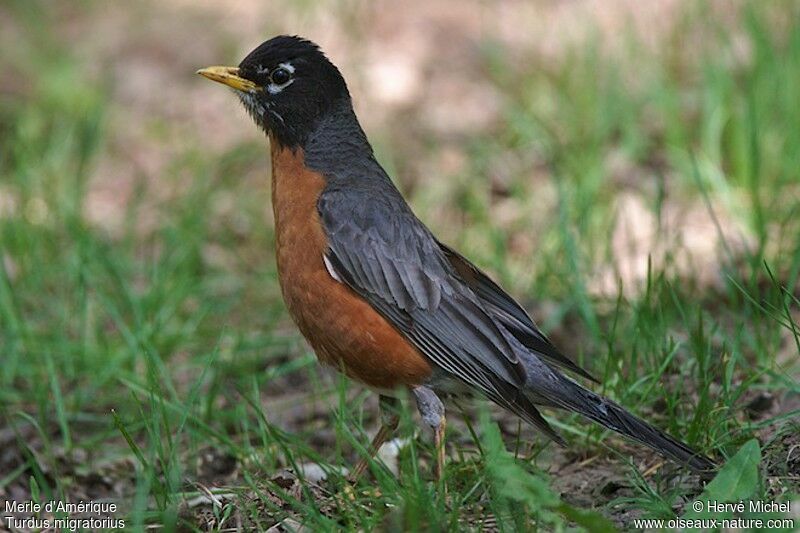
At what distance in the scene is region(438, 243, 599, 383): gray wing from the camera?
430cm

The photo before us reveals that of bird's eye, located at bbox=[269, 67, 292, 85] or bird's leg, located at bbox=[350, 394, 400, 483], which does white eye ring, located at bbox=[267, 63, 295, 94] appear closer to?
bird's eye, located at bbox=[269, 67, 292, 85]

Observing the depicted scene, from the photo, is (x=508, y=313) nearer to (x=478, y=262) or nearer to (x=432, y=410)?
(x=432, y=410)

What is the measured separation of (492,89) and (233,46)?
6.48ft

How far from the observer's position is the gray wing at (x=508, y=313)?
169 inches

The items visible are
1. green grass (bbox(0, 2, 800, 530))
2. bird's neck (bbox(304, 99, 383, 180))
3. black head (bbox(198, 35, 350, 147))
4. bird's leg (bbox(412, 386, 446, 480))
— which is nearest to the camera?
green grass (bbox(0, 2, 800, 530))

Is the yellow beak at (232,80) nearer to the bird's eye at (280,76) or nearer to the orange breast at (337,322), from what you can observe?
the bird's eye at (280,76)

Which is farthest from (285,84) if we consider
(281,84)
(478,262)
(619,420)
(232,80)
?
(619,420)

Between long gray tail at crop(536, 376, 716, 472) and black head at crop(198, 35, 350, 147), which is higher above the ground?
black head at crop(198, 35, 350, 147)

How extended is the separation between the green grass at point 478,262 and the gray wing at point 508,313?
0.26 m

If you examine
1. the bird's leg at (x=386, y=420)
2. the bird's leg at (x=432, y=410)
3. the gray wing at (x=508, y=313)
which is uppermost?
the gray wing at (x=508, y=313)

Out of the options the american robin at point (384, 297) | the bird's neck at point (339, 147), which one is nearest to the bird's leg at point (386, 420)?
the american robin at point (384, 297)

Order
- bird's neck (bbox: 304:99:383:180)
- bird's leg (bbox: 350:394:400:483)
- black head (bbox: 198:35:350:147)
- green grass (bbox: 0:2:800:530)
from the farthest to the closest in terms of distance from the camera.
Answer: black head (bbox: 198:35:350:147) → bird's neck (bbox: 304:99:383:180) → bird's leg (bbox: 350:394:400:483) → green grass (bbox: 0:2:800:530)

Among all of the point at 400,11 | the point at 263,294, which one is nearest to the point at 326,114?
the point at 263,294

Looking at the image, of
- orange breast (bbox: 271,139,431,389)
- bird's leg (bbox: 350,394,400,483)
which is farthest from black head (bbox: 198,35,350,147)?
bird's leg (bbox: 350,394,400,483)
